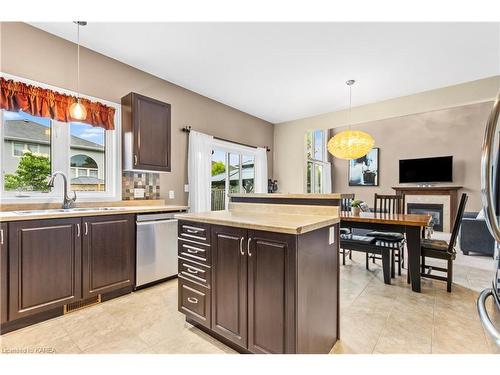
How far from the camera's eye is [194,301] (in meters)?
1.95

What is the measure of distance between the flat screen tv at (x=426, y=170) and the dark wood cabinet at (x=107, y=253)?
7200 millimetres

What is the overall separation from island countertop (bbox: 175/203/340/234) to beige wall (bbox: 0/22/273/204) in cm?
184

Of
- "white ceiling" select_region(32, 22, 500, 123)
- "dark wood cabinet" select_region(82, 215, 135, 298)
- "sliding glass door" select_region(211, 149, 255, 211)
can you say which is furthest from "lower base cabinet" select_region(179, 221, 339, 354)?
"sliding glass door" select_region(211, 149, 255, 211)

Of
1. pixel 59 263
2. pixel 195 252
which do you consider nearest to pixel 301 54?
pixel 195 252

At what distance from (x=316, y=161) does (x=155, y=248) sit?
564 centimetres

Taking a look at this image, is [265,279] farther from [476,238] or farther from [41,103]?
[476,238]

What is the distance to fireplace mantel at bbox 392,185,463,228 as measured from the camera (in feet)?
20.5

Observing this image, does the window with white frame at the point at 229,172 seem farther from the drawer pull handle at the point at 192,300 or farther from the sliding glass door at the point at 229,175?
the drawer pull handle at the point at 192,300

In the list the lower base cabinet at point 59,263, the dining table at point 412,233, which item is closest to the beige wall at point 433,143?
the dining table at point 412,233

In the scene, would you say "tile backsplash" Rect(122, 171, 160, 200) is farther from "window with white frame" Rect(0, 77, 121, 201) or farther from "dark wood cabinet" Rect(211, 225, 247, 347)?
"dark wood cabinet" Rect(211, 225, 247, 347)

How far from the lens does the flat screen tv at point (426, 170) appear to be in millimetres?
6453

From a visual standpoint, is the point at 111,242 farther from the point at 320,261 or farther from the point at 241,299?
the point at 320,261

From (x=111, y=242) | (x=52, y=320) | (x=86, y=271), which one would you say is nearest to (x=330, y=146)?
(x=111, y=242)

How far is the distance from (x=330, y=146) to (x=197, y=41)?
2370mm
